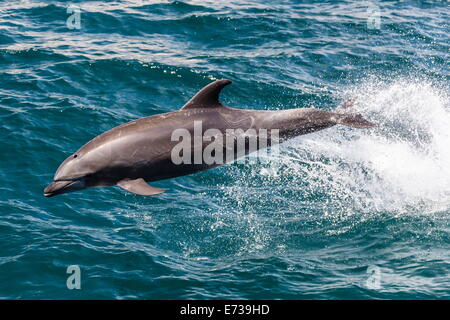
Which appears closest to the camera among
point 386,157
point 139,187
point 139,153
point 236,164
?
point 139,187

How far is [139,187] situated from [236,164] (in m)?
6.10

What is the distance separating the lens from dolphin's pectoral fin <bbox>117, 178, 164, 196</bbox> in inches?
377

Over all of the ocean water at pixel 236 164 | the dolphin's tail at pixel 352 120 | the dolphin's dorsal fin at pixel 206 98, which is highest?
the dolphin's dorsal fin at pixel 206 98

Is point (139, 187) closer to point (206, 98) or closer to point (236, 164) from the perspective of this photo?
point (206, 98)

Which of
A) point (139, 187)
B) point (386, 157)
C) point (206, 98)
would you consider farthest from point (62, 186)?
point (386, 157)

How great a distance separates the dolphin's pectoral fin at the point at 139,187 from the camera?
9.57m

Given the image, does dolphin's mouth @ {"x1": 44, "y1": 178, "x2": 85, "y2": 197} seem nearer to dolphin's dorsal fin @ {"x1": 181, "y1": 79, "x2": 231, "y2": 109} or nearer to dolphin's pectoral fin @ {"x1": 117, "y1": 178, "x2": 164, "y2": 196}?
dolphin's pectoral fin @ {"x1": 117, "y1": 178, "x2": 164, "y2": 196}

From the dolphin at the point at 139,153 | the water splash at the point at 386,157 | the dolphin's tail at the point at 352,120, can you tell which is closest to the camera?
the dolphin at the point at 139,153

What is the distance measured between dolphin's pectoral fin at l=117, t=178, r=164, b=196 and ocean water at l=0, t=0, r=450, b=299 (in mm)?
1906

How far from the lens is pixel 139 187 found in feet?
32.1

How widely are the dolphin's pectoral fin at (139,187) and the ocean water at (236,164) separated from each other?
191 centimetres

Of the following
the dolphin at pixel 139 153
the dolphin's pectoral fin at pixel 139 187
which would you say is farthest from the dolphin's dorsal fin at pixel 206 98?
the dolphin's pectoral fin at pixel 139 187

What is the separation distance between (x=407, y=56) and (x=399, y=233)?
10.4 metres

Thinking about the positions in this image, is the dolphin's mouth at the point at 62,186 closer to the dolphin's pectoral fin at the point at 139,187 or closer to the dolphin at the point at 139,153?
the dolphin at the point at 139,153
